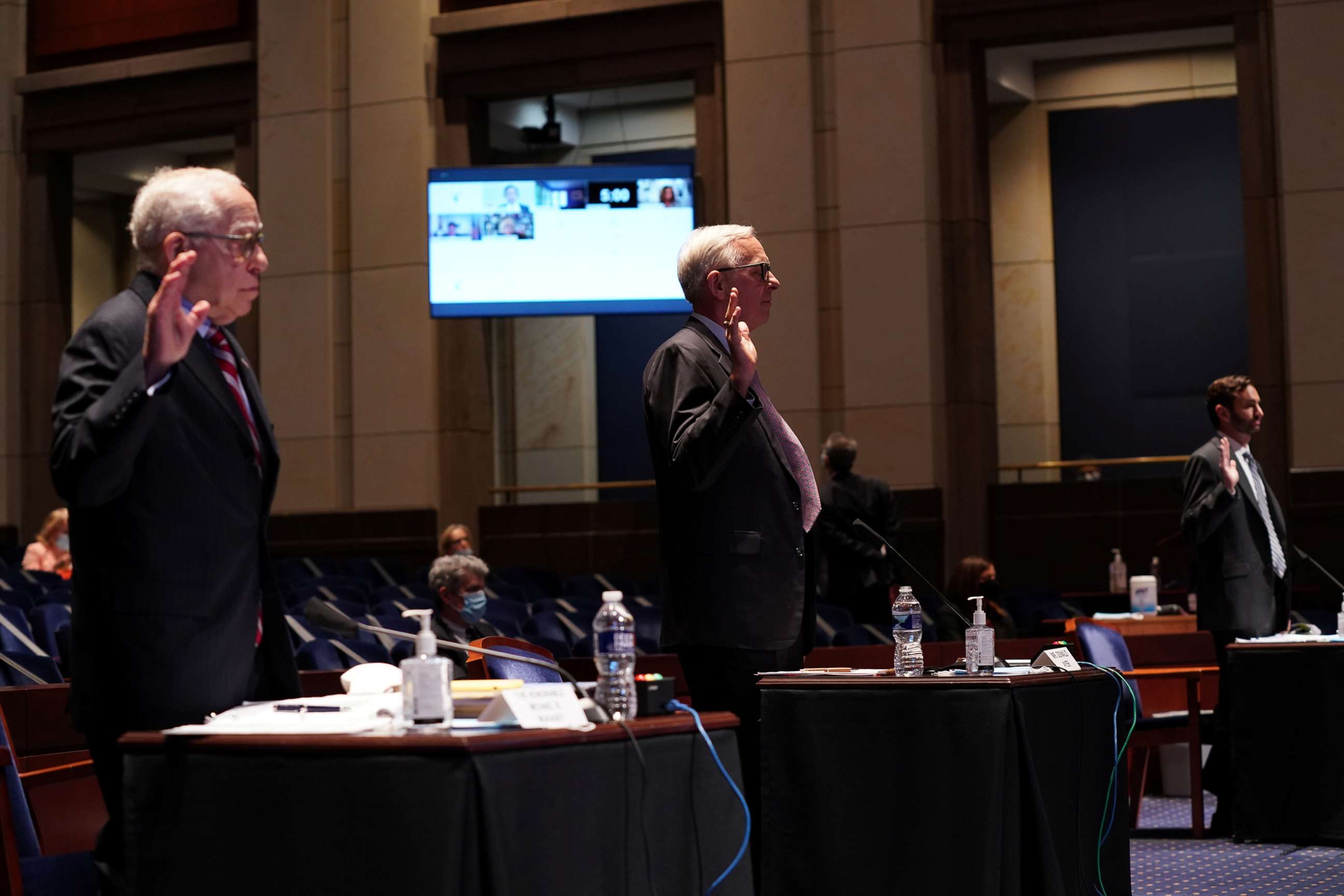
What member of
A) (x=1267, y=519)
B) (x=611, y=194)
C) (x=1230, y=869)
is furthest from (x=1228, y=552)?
(x=611, y=194)

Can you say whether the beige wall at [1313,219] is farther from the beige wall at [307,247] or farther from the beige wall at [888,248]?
the beige wall at [307,247]

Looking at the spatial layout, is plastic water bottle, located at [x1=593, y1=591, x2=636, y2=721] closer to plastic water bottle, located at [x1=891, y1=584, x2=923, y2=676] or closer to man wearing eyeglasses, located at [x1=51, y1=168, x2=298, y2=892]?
man wearing eyeglasses, located at [x1=51, y1=168, x2=298, y2=892]

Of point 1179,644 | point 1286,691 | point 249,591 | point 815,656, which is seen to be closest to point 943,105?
point 1179,644

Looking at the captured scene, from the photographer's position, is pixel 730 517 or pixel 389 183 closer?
pixel 730 517

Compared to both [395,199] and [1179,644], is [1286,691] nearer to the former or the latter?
[1179,644]

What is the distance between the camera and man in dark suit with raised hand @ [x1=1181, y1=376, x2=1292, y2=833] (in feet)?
20.3

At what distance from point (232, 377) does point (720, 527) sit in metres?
1.20

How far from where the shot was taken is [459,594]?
19.2ft

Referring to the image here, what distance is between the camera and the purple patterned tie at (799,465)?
3.69 meters

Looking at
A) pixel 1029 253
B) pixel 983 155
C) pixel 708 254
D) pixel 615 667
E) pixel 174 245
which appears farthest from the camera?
pixel 1029 253

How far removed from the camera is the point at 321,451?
1248 centimetres

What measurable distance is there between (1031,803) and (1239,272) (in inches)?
453

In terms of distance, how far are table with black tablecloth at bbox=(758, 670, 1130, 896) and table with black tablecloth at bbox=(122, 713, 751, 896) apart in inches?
41.1

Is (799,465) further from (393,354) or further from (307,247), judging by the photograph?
(307,247)
